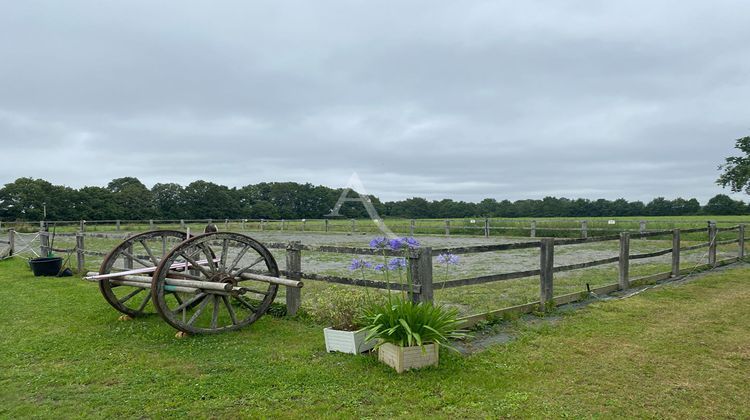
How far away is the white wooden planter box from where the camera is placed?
4586 mm

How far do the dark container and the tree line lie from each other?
25.4 metres

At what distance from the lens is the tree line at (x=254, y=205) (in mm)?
48500

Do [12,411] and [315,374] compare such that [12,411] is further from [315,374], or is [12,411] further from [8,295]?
[8,295]

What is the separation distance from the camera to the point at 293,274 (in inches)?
246

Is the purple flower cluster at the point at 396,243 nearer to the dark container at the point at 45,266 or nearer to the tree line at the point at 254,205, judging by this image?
the dark container at the point at 45,266

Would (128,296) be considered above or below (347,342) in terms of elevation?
above

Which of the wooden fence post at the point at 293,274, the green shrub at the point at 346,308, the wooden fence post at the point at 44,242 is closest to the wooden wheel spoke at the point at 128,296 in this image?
the wooden fence post at the point at 293,274

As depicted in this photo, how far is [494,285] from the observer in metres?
8.75

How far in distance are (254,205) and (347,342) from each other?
7308 centimetres

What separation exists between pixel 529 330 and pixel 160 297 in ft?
13.9

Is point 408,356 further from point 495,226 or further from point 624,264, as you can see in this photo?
point 495,226

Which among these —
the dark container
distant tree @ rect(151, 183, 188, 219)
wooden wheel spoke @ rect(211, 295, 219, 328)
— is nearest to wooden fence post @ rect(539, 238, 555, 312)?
wooden wheel spoke @ rect(211, 295, 219, 328)

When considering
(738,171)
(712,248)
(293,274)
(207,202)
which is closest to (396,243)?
(293,274)

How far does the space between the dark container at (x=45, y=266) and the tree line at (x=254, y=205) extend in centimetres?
2537
